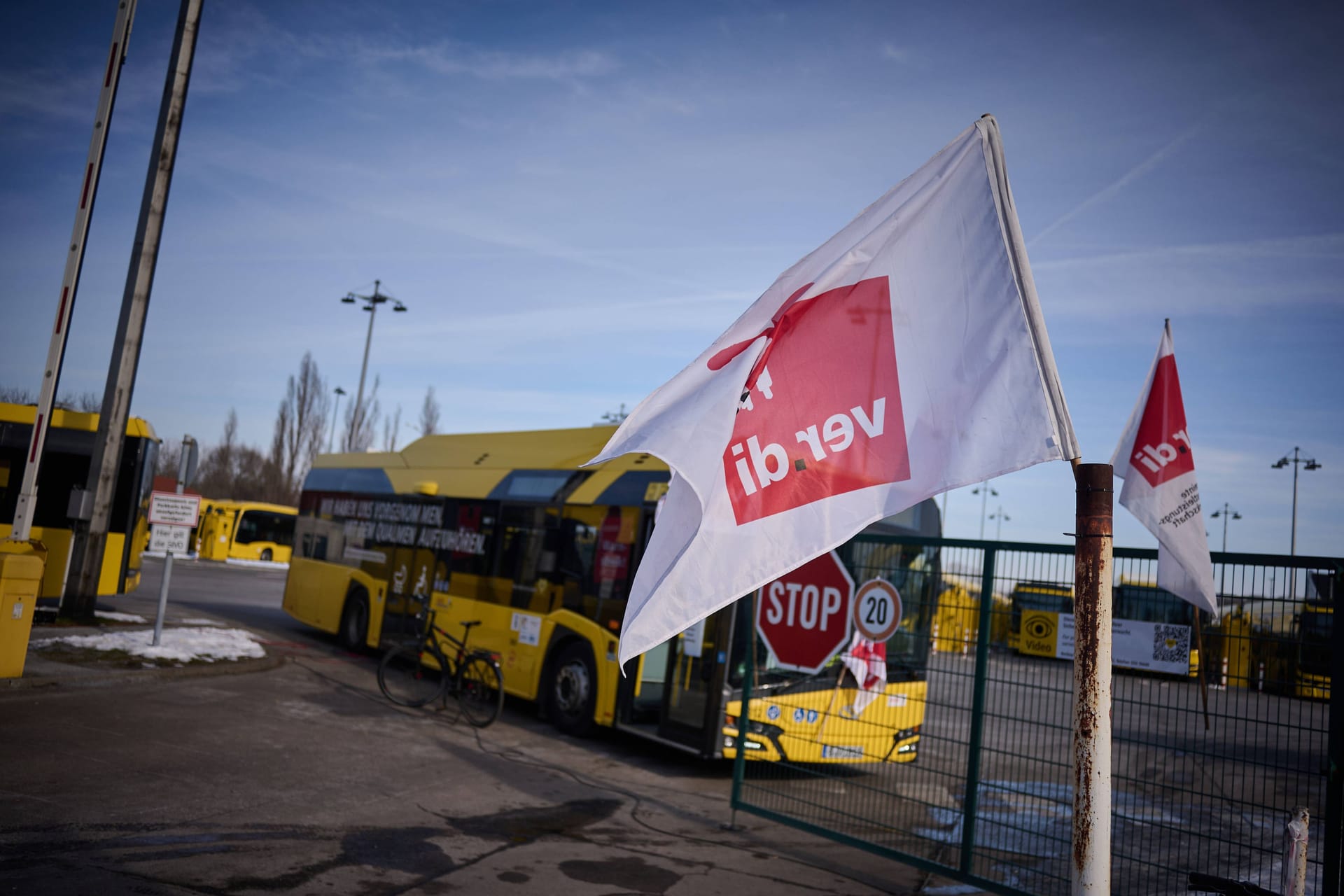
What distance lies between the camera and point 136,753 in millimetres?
7293

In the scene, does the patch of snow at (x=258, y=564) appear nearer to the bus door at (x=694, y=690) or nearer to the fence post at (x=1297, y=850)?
the bus door at (x=694, y=690)

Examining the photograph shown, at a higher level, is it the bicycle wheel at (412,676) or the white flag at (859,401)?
the white flag at (859,401)

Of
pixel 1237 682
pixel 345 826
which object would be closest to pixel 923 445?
pixel 1237 682

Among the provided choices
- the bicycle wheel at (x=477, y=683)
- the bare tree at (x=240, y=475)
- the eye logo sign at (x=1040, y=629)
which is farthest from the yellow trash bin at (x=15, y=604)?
the bare tree at (x=240, y=475)

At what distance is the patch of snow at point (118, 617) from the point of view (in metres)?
14.5

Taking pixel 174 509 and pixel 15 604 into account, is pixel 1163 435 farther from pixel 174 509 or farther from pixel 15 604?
pixel 174 509

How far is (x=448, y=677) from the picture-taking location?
37.5ft

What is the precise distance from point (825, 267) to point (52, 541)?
1490 cm

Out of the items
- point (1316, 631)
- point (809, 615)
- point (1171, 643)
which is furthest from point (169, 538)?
point (1316, 631)

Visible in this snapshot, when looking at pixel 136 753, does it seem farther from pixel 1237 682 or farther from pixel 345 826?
pixel 1237 682

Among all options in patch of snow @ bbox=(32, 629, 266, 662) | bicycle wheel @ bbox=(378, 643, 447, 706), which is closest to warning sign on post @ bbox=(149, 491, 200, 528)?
patch of snow @ bbox=(32, 629, 266, 662)

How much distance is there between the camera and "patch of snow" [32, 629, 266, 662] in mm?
11463

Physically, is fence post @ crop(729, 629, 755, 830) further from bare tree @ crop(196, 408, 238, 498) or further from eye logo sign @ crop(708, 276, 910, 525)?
bare tree @ crop(196, 408, 238, 498)

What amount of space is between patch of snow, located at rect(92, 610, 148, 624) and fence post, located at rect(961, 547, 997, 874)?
12761 millimetres
